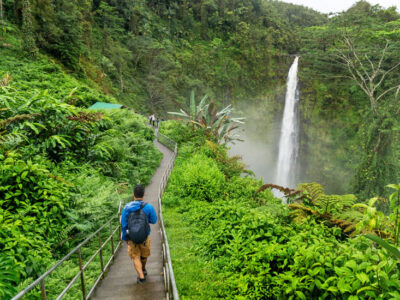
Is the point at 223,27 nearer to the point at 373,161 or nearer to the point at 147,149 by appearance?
the point at 373,161

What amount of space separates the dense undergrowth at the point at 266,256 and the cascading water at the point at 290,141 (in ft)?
93.0

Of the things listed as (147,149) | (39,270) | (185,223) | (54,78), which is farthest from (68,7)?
(39,270)

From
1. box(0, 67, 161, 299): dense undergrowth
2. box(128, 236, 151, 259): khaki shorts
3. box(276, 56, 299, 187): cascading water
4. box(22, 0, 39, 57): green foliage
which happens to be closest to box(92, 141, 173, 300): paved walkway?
box(0, 67, 161, 299): dense undergrowth

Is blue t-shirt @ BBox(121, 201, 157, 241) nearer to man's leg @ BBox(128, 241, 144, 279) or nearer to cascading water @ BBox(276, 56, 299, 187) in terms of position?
man's leg @ BBox(128, 241, 144, 279)

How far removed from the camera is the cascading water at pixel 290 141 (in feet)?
115

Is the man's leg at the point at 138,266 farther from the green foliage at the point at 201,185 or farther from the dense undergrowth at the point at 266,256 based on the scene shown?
the green foliage at the point at 201,185

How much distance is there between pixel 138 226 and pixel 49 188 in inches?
86.9

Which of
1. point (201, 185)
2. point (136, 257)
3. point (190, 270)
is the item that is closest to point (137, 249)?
point (136, 257)

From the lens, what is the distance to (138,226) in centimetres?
389

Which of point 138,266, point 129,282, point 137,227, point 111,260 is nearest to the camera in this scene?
point 137,227

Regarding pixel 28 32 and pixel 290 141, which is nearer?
pixel 28 32

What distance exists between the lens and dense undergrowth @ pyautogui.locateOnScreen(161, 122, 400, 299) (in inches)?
108

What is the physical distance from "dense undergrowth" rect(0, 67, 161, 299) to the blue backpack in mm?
→ 1151

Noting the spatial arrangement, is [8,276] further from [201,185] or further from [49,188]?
[201,185]
